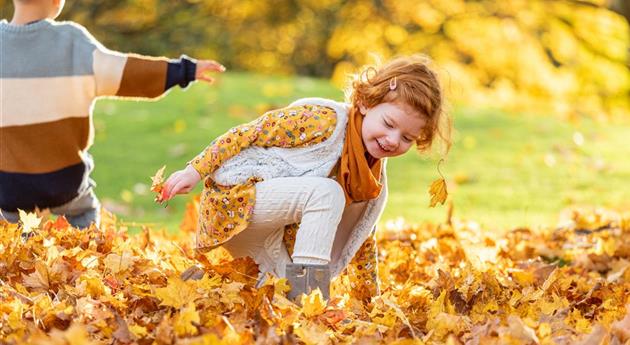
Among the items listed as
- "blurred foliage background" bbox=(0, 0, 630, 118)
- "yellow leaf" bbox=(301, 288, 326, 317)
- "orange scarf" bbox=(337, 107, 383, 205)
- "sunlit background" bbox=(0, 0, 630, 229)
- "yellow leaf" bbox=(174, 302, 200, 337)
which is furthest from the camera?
"blurred foliage background" bbox=(0, 0, 630, 118)

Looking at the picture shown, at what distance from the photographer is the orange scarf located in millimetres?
3072

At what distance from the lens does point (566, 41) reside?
1561cm

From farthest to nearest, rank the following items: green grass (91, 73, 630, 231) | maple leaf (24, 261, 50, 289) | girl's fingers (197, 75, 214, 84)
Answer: green grass (91, 73, 630, 231), girl's fingers (197, 75, 214, 84), maple leaf (24, 261, 50, 289)

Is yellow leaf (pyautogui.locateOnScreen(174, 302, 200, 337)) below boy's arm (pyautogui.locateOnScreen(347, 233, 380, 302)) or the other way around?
the other way around

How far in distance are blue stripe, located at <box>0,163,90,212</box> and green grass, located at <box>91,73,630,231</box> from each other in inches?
48.6

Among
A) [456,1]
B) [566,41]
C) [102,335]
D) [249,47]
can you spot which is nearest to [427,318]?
[102,335]

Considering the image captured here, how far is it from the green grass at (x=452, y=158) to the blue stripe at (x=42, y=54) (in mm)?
1511

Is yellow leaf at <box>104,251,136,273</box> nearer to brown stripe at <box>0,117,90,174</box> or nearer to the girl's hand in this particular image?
the girl's hand

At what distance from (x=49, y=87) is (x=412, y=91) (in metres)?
1.59

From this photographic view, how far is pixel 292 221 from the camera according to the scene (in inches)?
122

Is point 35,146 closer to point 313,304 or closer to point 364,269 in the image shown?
point 364,269

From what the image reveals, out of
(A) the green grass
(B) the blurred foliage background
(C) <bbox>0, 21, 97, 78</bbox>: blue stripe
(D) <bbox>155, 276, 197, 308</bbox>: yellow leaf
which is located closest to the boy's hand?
(C) <bbox>0, 21, 97, 78</bbox>: blue stripe

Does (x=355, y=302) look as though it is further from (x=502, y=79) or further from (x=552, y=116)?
(x=502, y=79)

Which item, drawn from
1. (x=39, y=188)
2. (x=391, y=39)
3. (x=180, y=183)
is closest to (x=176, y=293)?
(x=180, y=183)
